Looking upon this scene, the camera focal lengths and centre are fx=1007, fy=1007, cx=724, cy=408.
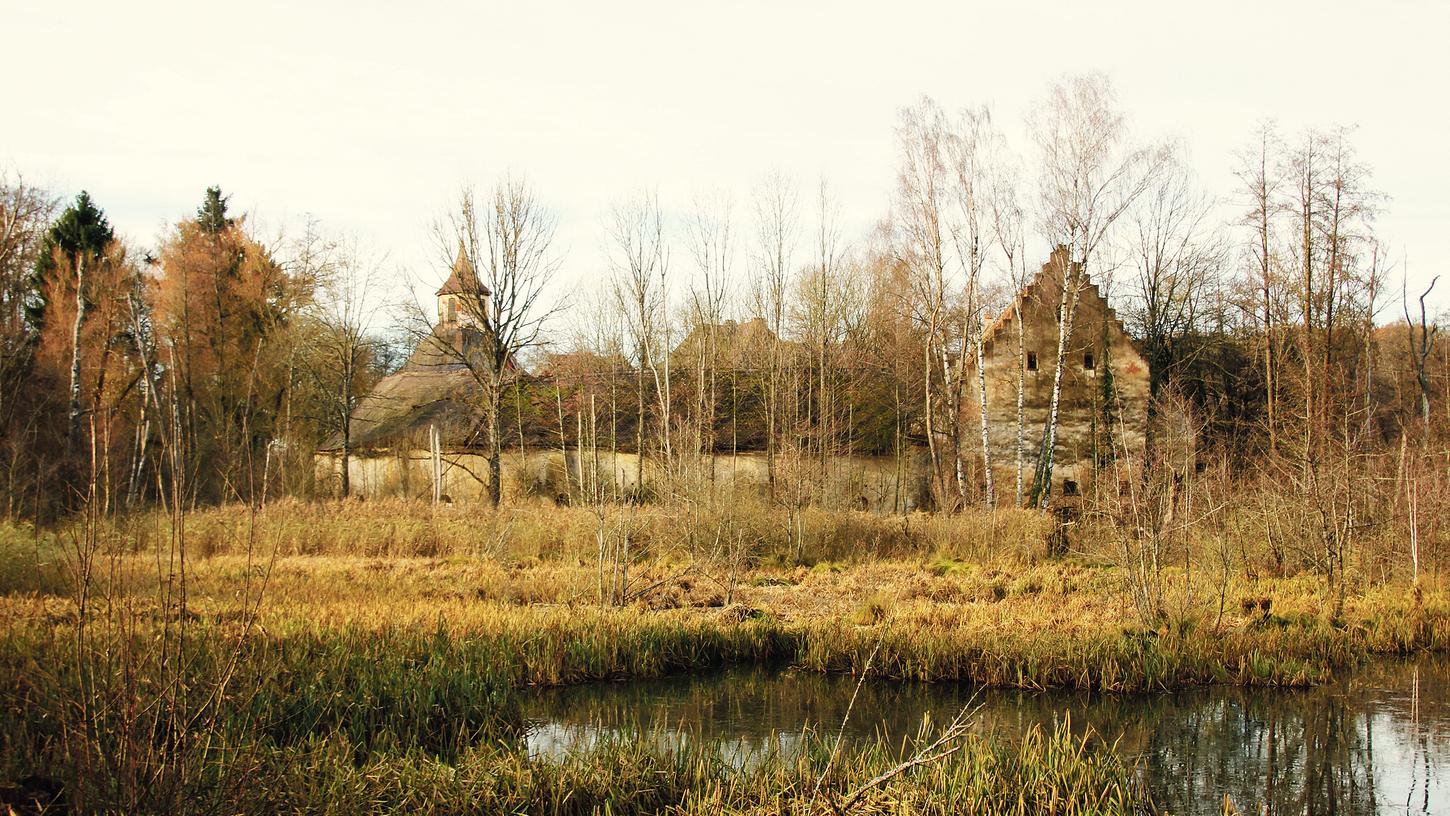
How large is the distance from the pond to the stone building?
17775 mm

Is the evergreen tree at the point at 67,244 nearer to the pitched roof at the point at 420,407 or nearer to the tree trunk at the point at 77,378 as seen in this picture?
the tree trunk at the point at 77,378

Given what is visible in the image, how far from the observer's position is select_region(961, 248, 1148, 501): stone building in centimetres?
3039

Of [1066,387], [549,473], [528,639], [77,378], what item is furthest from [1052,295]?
[77,378]

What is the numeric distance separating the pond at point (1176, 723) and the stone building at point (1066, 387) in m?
17.8

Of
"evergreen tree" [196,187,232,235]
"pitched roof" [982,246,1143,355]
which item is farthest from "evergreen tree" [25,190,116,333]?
"pitched roof" [982,246,1143,355]

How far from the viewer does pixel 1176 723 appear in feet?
33.1

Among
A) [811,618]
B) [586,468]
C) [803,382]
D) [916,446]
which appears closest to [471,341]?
[586,468]

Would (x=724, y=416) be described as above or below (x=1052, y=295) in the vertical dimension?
below

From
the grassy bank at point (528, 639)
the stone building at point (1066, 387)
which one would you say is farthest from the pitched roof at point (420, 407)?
the stone building at point (1066, 387)

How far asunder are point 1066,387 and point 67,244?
33.9 metres

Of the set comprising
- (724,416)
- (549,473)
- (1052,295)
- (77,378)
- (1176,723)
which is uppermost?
Result: (1052,295)

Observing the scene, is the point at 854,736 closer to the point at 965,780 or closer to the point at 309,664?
the point at 965,780

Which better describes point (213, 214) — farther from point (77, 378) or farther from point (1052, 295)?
point (1052, 295)

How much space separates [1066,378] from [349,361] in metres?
23.4
